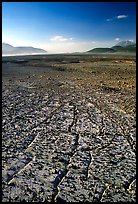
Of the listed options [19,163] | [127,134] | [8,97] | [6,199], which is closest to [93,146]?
[127,134]

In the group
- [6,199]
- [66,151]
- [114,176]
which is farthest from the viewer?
[66,151]

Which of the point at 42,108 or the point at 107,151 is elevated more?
the point at 42,108

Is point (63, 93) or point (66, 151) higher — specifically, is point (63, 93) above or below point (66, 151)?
above

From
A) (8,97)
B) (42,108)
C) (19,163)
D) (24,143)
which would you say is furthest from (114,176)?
(8,97)

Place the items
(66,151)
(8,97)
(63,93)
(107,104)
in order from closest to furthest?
(66,151)
(107,104)
(8,97)
(63,93)

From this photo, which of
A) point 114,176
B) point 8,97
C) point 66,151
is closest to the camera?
point 114,176

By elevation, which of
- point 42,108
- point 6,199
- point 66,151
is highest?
point 42,108

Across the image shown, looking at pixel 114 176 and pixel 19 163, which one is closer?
pixel 114 176

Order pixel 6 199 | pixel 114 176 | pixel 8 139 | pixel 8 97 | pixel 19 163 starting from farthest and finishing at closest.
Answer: pixel 8 97
pixel 8 139
pixel 19 163
pixel 114 176
pixel 6 199

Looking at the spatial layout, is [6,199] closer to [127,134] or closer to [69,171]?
[69,171]

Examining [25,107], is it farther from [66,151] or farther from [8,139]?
[66,151]
